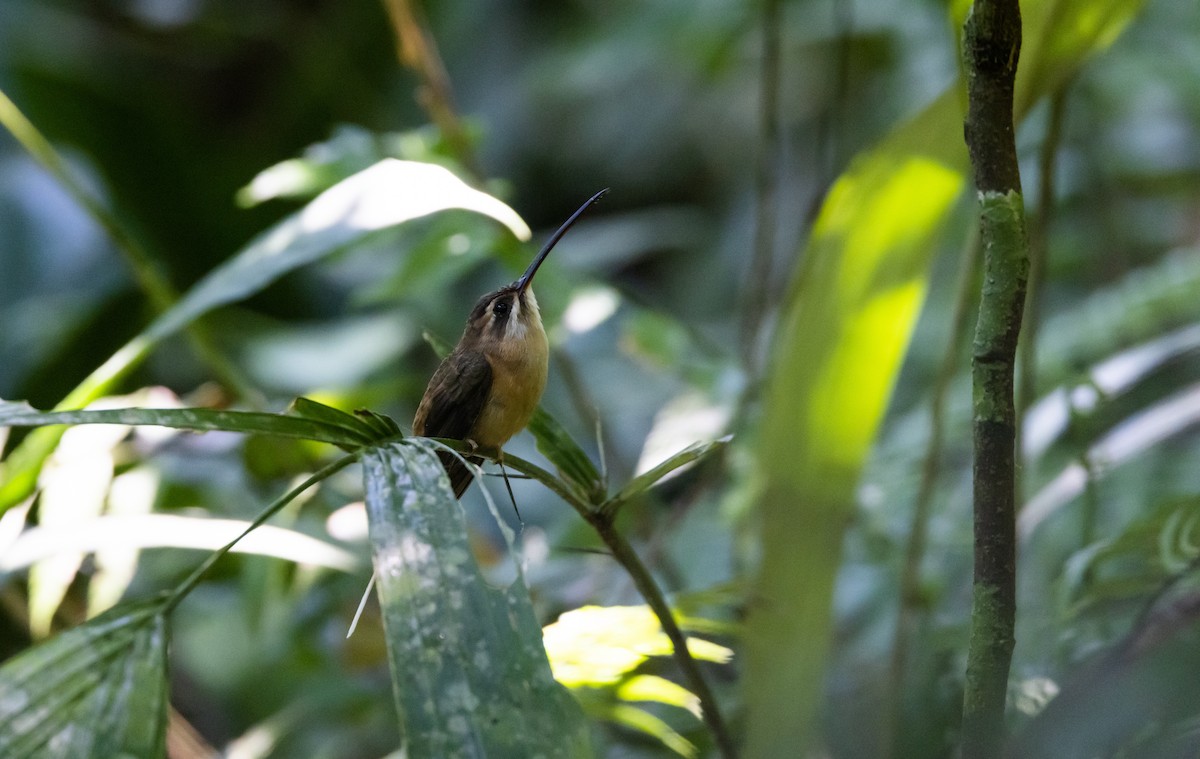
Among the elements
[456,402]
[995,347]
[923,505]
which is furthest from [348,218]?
[923,505]

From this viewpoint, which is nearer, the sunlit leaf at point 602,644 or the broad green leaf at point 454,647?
the broad green leaf at point 454,647

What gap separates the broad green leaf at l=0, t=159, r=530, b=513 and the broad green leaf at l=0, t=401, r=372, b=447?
34 cm

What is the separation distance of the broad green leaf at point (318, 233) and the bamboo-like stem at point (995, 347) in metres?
0.52

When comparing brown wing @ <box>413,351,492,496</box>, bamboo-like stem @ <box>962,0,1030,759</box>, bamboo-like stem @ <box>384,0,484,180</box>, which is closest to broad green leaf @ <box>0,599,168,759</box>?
bamboo-like stem @ <box>962,0,1030,759</box>

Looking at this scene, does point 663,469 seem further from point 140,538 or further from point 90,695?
point 140,538

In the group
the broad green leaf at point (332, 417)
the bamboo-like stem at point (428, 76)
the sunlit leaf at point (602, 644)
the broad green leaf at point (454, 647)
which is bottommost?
the broad green leaf at point (454, 647)

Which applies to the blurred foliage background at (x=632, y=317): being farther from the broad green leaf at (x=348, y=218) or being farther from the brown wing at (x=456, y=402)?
the brown wing at (x=456, y=402)

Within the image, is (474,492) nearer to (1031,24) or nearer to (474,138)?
(474,138)

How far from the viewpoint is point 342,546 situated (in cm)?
234

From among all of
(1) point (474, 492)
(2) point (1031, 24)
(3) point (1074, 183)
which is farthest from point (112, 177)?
(2) point (1031, 24)

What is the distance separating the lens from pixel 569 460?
1.22 metres

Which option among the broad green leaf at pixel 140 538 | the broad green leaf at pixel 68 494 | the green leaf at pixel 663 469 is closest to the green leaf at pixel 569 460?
the green leaf at pixel 663 469

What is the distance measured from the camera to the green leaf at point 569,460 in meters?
1.20

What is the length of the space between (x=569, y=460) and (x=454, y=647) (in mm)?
418
